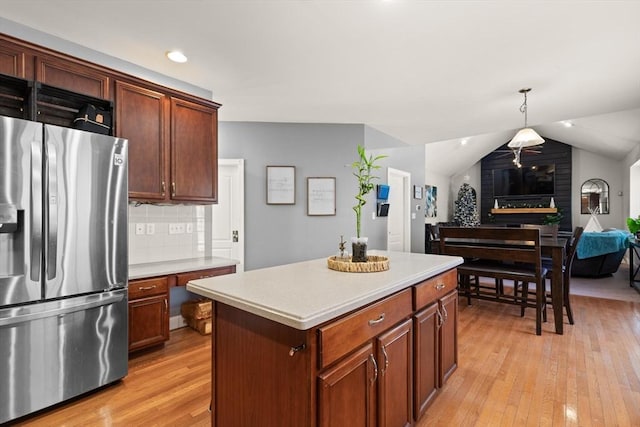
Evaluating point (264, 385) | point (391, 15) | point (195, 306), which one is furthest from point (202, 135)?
point (264, 385)

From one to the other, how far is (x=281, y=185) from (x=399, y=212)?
8.37 feet

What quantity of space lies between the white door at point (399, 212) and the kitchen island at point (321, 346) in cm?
388

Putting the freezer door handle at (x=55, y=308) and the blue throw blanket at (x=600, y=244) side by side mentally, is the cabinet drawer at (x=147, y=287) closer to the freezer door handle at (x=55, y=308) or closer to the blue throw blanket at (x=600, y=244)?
the freezer door handle at (x=55, y=308)

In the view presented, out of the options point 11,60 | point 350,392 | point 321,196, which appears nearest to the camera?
point 350,392

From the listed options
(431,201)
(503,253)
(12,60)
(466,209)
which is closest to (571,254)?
(503,253)

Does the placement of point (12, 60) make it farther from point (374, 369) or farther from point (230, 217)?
point (374, 369)

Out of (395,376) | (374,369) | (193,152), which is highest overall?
(193,152)

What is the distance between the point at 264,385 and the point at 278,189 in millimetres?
3327

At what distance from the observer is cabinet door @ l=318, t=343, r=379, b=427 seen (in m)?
1.10

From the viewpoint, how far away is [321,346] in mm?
1078

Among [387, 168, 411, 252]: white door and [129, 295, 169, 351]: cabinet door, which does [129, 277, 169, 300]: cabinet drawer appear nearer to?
[129, 295, 169, 351]: cabinet door

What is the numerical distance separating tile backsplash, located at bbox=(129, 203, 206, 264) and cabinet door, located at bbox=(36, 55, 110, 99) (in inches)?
39.2

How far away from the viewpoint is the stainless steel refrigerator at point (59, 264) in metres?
1.73

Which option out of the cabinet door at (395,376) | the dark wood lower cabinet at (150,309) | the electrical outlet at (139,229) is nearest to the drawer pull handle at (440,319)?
the cabinet door at (395,376)
